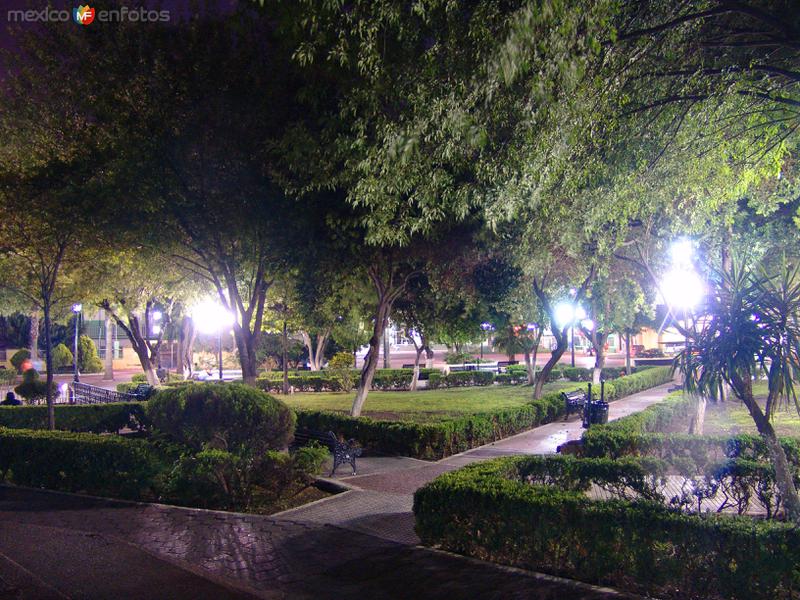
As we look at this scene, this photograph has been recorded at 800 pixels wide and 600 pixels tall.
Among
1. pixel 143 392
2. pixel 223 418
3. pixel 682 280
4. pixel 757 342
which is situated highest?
pixel 682 280

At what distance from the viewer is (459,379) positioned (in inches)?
1342

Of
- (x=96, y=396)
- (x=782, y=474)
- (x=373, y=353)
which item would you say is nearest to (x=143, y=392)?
(x=96, y=396)

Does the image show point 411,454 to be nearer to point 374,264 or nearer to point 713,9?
point 374,264

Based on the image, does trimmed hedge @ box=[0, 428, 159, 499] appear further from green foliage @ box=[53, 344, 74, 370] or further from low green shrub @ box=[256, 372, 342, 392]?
green foliage @ box=[53, 344, 74, 370]

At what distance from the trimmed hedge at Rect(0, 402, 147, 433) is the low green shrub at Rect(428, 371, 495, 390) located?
1789 cm

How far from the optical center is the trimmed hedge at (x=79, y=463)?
9664 millimetres

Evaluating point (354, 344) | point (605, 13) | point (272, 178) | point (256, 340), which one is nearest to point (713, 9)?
point (605, 13)

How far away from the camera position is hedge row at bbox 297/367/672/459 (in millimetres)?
13367

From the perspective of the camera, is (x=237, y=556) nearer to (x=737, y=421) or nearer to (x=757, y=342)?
(x=757, y=342)

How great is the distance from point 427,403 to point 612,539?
1853 cm

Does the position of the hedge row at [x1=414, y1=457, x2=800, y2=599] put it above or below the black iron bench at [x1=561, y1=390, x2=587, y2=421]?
above

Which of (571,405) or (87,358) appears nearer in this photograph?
(571,405)

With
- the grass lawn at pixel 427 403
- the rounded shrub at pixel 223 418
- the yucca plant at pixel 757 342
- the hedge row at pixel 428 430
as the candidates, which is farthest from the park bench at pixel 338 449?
the yucca plant at pixel 757 342

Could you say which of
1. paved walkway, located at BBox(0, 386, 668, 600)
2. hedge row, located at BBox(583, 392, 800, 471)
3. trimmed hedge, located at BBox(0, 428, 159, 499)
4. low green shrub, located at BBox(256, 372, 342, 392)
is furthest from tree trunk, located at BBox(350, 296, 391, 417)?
low green shrub, located at BBox(256, 372, 342, 392)
